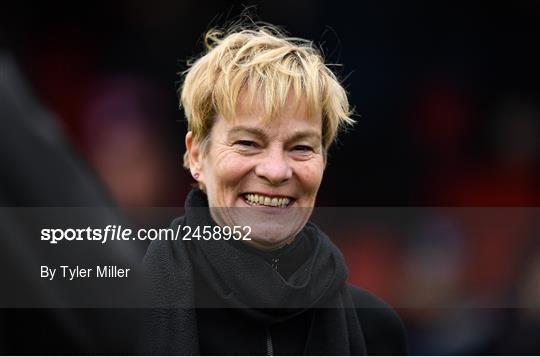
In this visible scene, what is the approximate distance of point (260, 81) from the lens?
1377mm

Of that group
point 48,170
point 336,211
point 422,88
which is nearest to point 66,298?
point 48,170

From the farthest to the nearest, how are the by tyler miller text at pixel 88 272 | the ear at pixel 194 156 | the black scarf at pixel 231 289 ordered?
the ear at pixel 194 156, the black scarf at pixel 231 289, the by tyler miller text at pixel 88 272

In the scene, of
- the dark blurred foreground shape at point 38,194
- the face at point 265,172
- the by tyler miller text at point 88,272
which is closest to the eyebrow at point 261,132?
the face at point 265,172

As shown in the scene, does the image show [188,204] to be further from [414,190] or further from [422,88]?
[422,88]

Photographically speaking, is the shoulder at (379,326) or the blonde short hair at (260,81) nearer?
the blonde short hair at (260,81)

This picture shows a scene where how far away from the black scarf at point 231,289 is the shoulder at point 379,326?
0.24ft

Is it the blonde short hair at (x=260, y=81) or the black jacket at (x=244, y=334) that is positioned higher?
the blonde short hair at (x=260, y=81)

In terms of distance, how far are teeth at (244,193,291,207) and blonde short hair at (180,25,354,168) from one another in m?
0.17

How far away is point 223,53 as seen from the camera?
56.9 inches

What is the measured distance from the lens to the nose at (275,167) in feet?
4.58

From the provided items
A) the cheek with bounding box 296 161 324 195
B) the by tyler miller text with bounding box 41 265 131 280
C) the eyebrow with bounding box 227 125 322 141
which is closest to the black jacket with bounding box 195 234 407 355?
the cheek with bounding box 296 161 324 195

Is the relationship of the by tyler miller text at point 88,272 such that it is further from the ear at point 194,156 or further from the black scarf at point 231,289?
the ear at point 194,156

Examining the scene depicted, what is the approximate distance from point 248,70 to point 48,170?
37.9 inches

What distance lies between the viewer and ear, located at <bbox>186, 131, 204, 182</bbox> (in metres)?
1.49
